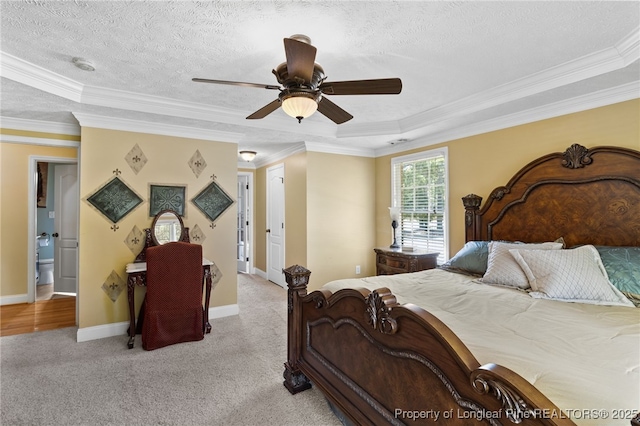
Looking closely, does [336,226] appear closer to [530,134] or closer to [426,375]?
[530,134]

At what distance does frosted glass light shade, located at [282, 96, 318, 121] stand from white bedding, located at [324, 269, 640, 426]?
49.0 inches

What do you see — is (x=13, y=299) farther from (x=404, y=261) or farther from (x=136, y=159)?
(x=404, y=261)

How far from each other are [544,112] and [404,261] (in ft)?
7.06

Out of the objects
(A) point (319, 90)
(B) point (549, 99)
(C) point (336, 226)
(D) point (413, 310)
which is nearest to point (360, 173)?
(C) point (336, 226)

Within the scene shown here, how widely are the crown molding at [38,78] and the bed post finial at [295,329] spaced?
99.1 inches

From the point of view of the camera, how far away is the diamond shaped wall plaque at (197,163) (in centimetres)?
384

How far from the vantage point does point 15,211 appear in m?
4.43

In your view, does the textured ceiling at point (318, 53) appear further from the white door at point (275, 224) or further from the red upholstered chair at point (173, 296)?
the white door at point (275, 224)

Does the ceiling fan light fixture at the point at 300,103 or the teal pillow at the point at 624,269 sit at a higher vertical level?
the ceiling fan light fixture at the point at 300,103

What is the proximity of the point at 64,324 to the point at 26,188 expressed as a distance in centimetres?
218

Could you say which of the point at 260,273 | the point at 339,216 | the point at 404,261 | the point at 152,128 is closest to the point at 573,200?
the point at 404,261

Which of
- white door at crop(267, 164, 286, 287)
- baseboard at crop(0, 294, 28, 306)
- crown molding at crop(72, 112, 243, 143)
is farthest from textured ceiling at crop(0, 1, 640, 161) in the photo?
baseboard at crop(0, 294, 28, 306)

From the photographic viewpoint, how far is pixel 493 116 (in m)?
3.30

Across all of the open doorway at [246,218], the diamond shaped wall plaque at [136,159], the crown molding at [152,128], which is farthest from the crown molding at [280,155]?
the diamond shaped wall plaque at [136,159]
